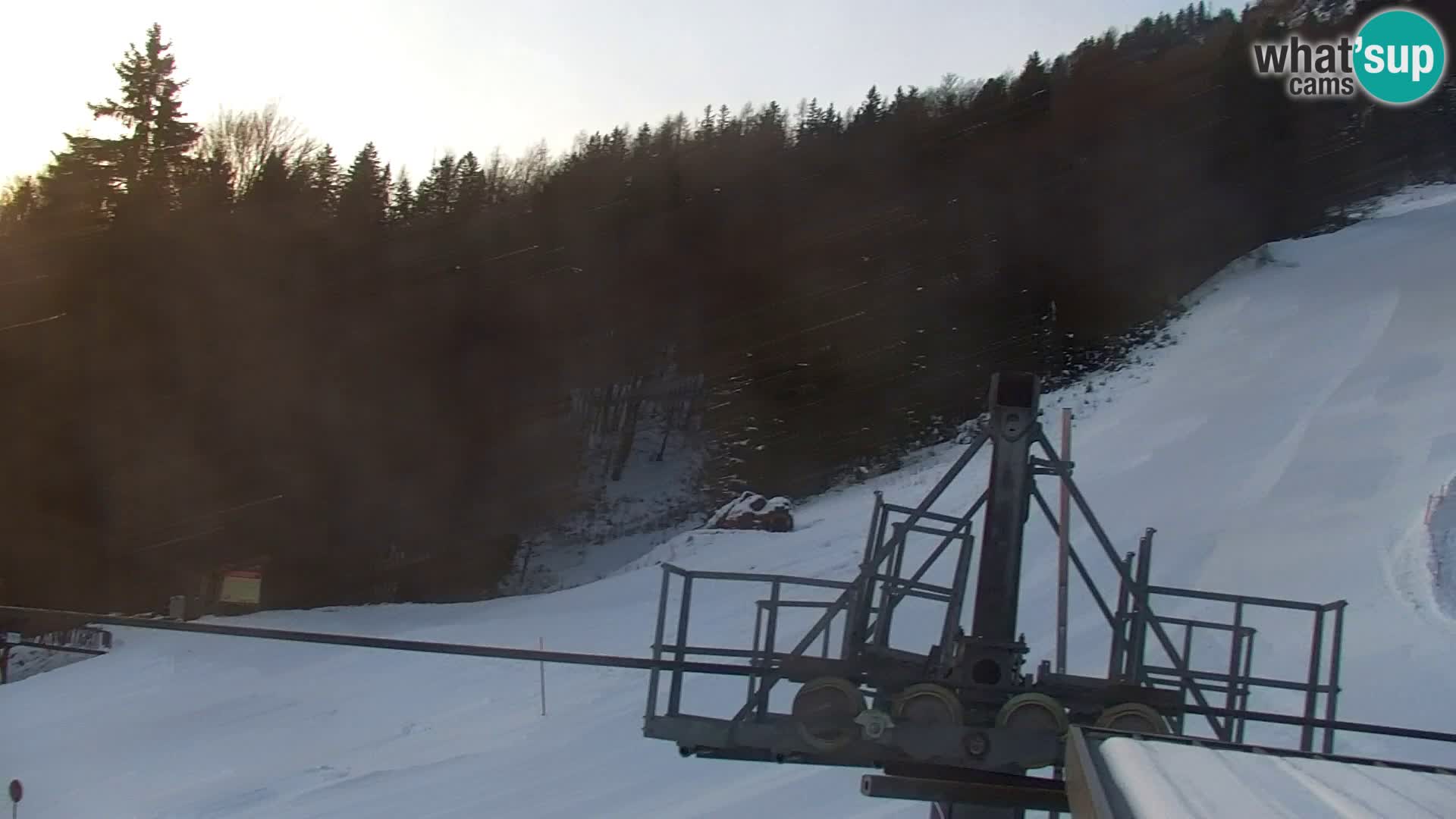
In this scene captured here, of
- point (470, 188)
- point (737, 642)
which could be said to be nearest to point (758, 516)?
point (737, 642)

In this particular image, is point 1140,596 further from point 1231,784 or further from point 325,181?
point 325,181

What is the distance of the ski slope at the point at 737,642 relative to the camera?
1331cm

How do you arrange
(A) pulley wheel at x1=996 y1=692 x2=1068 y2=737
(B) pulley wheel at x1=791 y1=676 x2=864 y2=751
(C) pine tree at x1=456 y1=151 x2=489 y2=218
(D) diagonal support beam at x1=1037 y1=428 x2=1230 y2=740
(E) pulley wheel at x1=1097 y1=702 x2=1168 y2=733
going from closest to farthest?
(A) pulley wheel at x1=996 y1=692 x2=1068 y2=737, (B) pulley wheel at x1=791 y1=676 x2=864 y2=751, (E) pulley wheel at x1=1097 y1=702 x2=1168 y2=733, (D) diagonal support beam at x1=1037 y1=428 x2=1230 y2=740, (C) pine tree at x1=456 y1=151 x2=489 y2=218

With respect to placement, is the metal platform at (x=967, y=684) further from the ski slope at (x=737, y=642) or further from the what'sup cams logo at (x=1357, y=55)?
the what'sup cams logo at (x=1357, y=55)

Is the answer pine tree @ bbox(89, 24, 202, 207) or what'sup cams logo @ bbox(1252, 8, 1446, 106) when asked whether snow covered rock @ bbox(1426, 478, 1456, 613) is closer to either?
what'sup cams logo @ bbox(1252, 8, 1446, 106)

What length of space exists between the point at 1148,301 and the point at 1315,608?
33.8 metres

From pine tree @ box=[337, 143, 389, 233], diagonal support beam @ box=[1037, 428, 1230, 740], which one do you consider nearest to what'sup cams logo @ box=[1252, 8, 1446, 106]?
diagonal support beam @ box=[1037, 428, 1230, 740]

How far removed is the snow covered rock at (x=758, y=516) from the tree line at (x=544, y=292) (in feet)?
28.8

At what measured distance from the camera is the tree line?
29656mm

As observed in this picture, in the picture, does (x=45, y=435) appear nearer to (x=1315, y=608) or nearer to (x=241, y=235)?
(x=241, y=235)

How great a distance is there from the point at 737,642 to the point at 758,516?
8.35m

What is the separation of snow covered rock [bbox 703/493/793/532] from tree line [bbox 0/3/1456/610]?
346 inches

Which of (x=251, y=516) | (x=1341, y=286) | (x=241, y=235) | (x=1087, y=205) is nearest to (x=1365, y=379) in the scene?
(x=1341, y=286)

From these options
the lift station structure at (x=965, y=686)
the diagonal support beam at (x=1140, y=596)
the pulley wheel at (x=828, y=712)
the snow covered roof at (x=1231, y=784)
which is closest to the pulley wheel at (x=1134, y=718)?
the lift station structure at (x=965, y=686)
